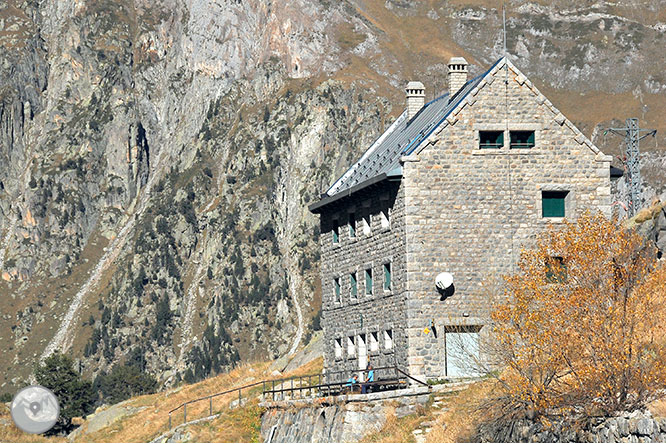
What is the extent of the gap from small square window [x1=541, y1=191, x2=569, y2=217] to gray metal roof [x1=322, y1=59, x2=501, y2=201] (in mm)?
5840

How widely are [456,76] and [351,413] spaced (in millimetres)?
20359

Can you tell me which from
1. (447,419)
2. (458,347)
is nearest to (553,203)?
(458,347)

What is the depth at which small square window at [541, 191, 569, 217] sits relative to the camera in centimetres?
4925

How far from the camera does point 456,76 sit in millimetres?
55344

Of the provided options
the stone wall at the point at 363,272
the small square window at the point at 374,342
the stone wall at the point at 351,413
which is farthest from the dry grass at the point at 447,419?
the small square window at the point at 374,342

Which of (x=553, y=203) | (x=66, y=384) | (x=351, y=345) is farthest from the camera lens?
(x=66, y=384)

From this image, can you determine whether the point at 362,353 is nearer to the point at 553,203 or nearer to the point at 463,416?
the point at 553,203

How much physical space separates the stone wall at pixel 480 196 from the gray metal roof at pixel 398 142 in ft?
3.86

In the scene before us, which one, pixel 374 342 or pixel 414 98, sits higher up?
pixel 414 98

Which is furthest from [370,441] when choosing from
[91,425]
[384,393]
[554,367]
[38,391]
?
[91,425]

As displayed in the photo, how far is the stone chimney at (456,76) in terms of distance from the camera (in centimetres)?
5509

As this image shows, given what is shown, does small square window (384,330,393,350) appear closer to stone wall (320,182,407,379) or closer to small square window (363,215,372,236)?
stone wall (320,182,407,379)

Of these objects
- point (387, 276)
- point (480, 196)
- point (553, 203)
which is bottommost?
point (387, 276)

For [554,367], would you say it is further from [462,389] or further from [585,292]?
[462,389]
